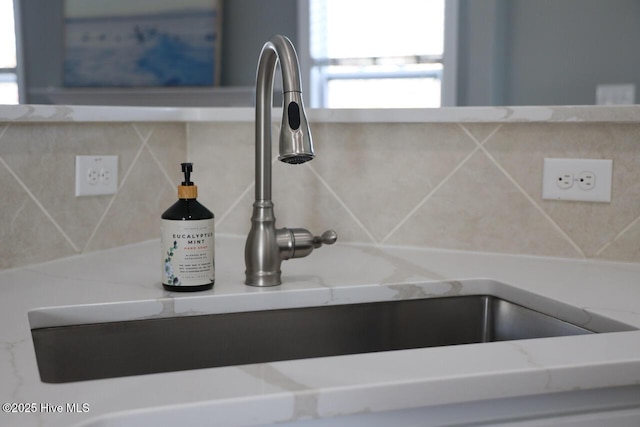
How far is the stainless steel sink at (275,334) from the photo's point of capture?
36.5 inches

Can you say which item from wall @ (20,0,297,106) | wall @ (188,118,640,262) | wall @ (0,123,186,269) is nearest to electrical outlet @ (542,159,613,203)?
wall @ (188,118,640,262)

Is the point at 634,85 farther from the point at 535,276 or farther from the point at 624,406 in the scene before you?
the point at 624,406

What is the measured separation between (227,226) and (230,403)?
2.94ft

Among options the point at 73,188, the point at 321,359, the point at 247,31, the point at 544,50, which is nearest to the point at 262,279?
the point at 321,359

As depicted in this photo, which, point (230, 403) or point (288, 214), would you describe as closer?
point (230, 403)

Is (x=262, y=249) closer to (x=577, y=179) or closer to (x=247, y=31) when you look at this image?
(x=577, y=179)

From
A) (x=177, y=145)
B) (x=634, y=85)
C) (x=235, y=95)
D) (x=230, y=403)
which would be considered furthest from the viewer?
(x=235, y=95)

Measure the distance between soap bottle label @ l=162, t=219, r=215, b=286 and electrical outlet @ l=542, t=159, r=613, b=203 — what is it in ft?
2.11

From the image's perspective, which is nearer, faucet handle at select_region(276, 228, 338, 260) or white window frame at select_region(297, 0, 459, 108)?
faucet handle at select_region(276, 228, 338, 260)

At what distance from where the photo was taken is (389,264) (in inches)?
47.8

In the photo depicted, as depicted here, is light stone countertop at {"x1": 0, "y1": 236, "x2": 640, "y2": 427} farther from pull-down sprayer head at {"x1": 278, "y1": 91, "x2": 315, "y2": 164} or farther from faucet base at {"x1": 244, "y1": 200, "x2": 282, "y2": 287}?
pull-down sprayer head at {"x1": 278, "y1": 91, "x2": 315, "y2": 164}

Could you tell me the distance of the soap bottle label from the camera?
0.98 m

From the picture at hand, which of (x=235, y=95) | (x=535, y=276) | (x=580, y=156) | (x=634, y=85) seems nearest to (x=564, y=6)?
(x=634, y=85)

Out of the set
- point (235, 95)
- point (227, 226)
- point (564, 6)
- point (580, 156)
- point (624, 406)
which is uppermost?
point (564, 6)
